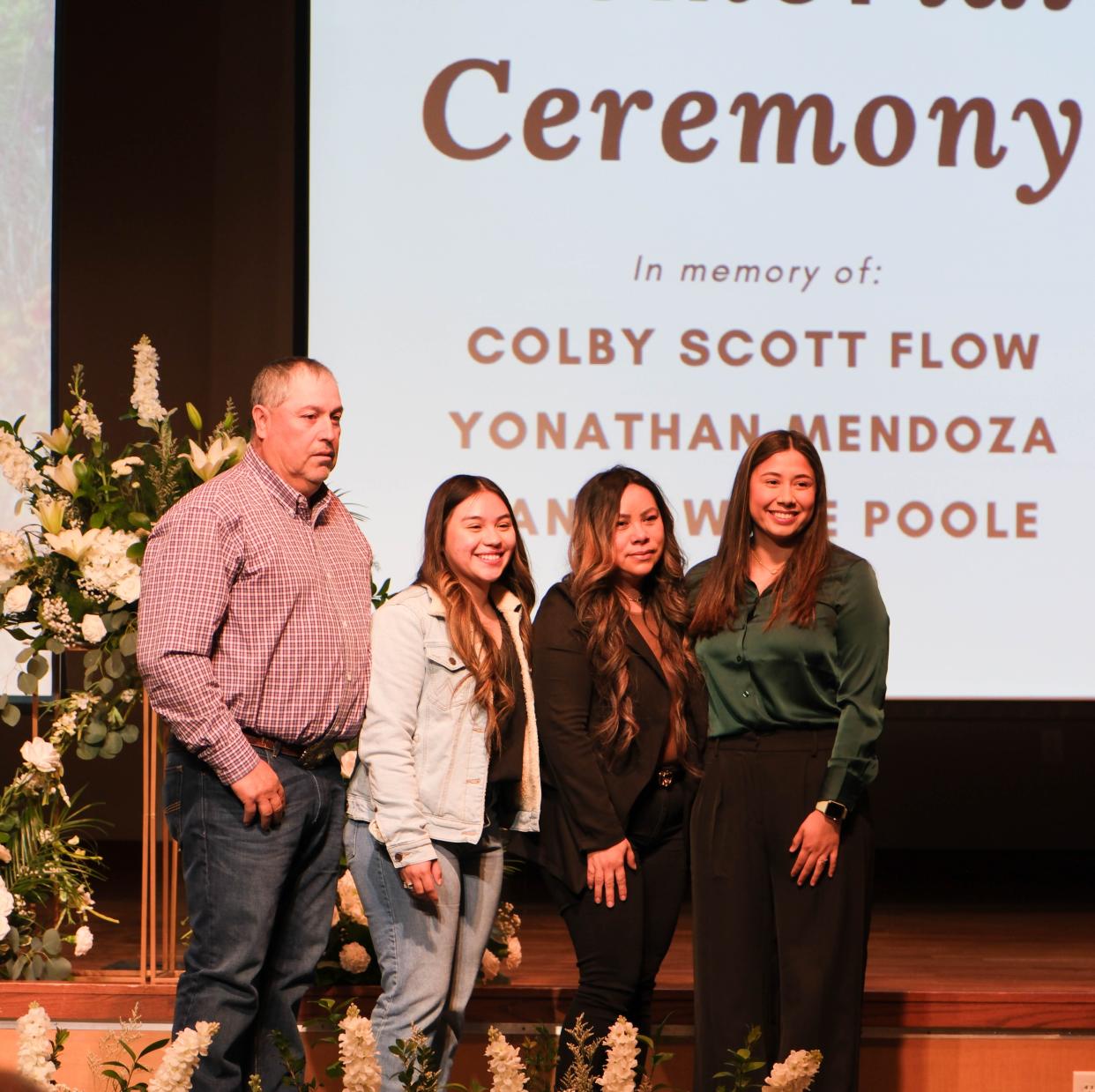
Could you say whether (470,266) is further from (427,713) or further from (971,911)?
(971,911)

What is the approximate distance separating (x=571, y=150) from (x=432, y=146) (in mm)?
392

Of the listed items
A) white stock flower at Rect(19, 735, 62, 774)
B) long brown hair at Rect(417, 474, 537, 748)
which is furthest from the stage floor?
long brown hair at Rect(417, 474, 537, 748)

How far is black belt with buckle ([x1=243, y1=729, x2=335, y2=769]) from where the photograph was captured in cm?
227

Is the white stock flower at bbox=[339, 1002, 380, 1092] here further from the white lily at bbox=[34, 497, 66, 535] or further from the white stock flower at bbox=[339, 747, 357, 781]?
the white lily at bbox=[34, 497, 66, 535]

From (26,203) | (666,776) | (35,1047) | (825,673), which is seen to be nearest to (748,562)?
(825,673)

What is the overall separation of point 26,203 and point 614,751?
3124 mm

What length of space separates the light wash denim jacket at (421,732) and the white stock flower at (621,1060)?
3.07ft

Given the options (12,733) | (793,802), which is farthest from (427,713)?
(12,733)

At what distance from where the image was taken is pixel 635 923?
234 cm

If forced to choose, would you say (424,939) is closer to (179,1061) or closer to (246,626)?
(246,626)

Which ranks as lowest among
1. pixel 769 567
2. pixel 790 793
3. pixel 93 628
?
pixel 790 793

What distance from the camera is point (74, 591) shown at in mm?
2840

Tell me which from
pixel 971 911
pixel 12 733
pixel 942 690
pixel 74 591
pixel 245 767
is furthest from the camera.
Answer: pixel 12 733

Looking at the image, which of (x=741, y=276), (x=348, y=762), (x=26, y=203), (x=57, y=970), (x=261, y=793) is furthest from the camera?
(x=26, y=203)
